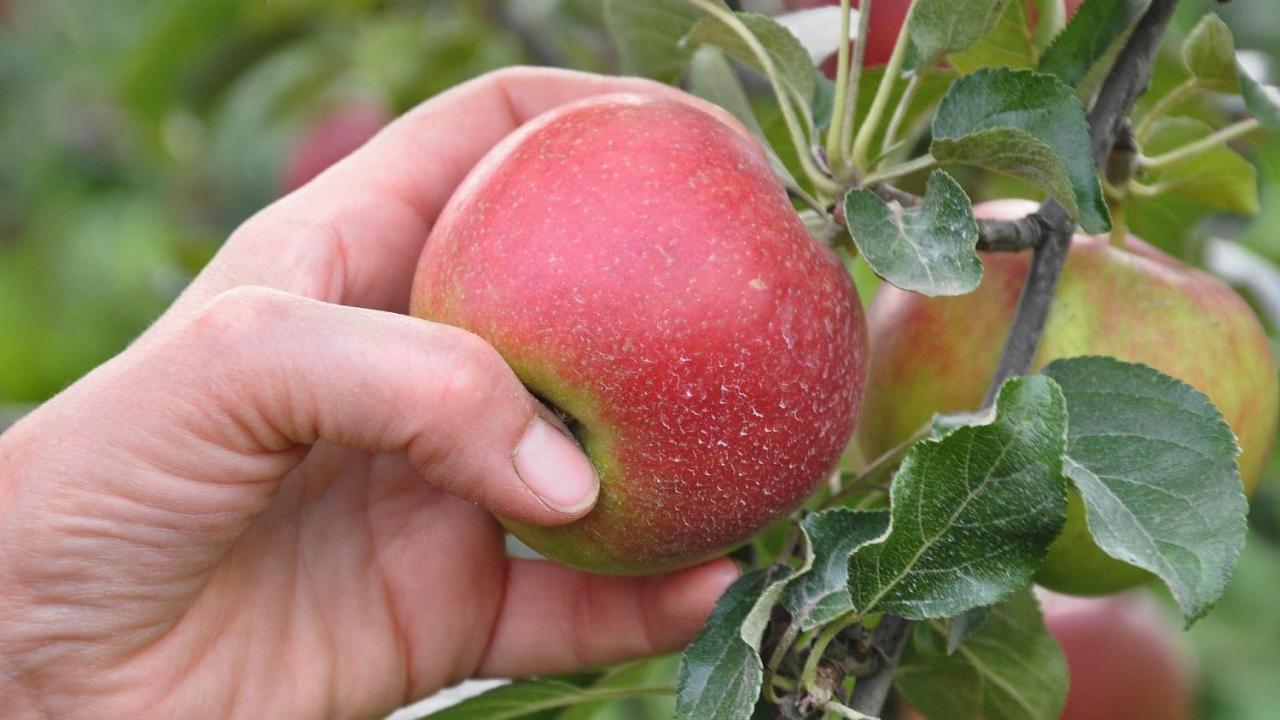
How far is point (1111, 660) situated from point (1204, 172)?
0.66m

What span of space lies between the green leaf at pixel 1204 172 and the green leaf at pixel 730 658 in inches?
20.1

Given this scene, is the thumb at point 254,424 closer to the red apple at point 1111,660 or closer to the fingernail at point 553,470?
the fingernail at point 553,470

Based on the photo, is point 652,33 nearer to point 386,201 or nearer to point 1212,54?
point 386,201

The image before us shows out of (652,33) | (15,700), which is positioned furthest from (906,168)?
(15,700)

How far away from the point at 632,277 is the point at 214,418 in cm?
27

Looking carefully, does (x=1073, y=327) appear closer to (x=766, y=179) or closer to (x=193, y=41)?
(x=766, y=179)

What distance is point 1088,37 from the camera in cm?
84

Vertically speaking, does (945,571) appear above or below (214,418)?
below

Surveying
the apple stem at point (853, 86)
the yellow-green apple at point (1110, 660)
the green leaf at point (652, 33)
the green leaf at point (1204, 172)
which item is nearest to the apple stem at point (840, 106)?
the apple stem at point (853, 86)

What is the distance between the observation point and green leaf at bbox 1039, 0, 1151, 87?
2.71 feet

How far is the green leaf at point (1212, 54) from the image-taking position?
86 cm

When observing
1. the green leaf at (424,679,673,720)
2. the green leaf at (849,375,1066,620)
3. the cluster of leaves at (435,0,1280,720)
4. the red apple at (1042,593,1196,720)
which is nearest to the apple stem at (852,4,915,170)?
the cluster of leaves at (435,0,1280,720)

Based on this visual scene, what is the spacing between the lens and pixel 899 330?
3.26 feet

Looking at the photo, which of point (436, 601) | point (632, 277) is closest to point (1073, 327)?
point (632, 277)
